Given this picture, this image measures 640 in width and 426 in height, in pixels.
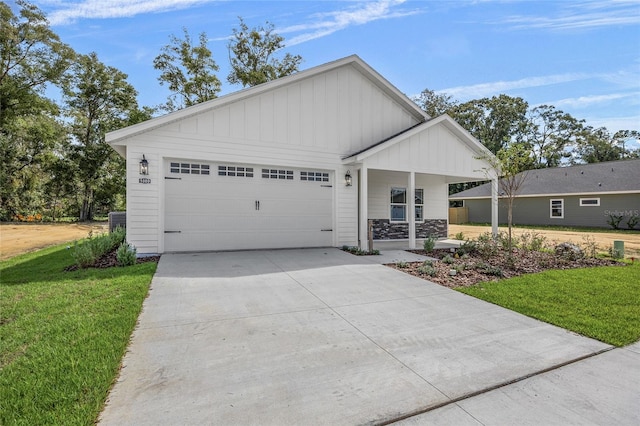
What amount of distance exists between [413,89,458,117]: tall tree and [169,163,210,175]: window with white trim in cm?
2803

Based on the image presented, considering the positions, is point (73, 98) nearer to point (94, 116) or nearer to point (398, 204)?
point (94, 116)

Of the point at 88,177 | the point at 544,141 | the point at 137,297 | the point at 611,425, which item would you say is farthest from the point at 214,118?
the point at 544,141

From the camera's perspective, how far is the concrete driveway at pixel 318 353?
2133 millimetres

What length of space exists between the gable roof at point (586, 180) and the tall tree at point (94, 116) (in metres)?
29.7

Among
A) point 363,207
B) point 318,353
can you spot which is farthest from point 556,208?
point 318,353

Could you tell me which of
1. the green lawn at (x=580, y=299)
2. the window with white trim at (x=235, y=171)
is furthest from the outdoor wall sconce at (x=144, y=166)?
the green lawn at (x=580, y=299)

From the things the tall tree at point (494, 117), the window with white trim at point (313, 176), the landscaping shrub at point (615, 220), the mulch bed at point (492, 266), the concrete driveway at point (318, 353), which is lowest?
the concrete driveway at point (318, 353)

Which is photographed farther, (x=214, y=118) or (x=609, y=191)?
(x=609, y=191)

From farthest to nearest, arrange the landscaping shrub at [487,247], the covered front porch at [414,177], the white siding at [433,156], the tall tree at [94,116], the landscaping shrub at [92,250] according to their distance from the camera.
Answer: the tall tree at [94,116] → the white siding at [433,156] → the covered front porch at [414,177] → the landscaping shrub at [487,247] → the landscaping shrub at [92,250]

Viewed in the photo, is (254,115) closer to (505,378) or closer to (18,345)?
(18,345)

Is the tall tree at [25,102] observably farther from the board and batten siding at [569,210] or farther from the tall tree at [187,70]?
the board and batten siding at [569,210]

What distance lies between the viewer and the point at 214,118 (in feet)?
27.0

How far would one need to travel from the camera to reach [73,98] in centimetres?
2383

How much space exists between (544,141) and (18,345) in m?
47.2
